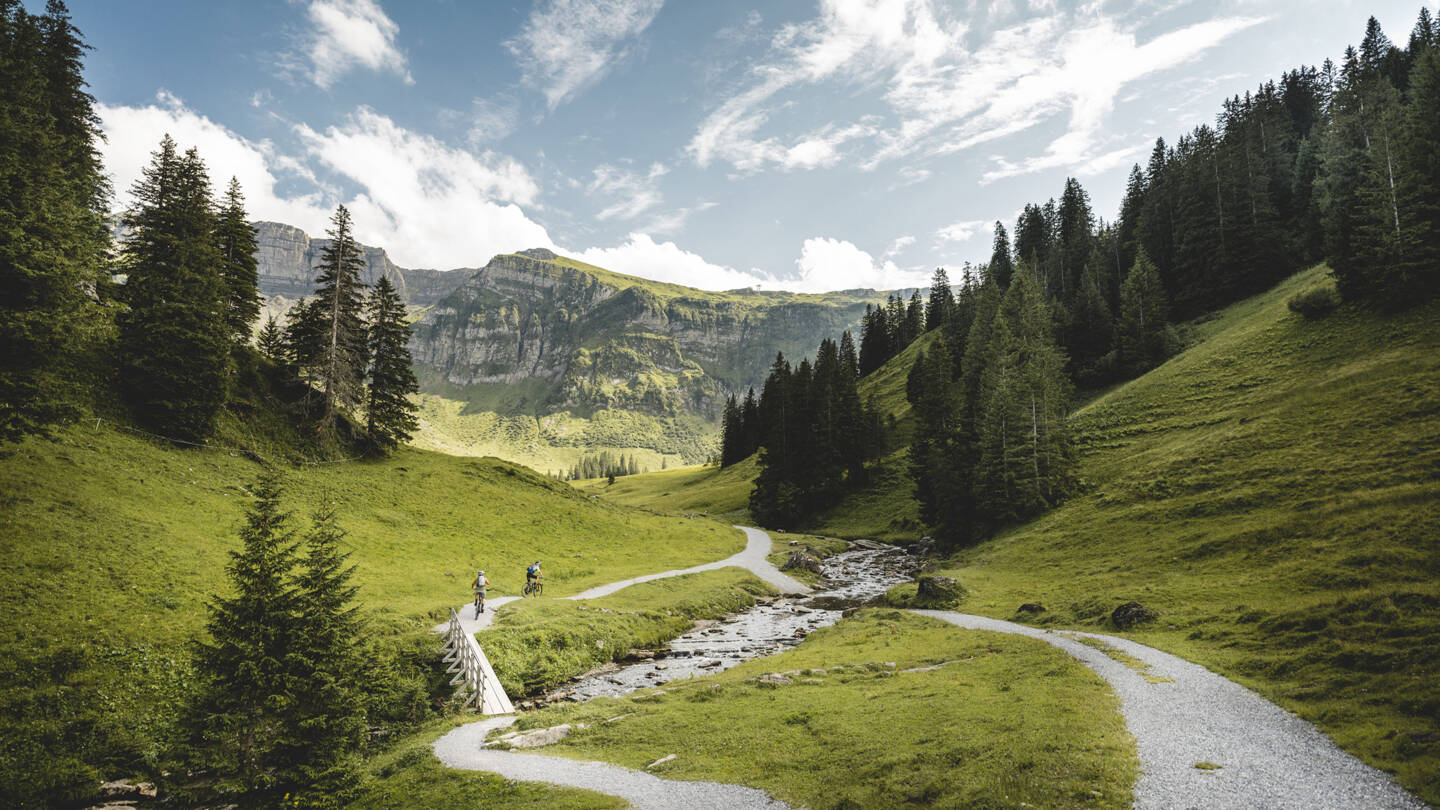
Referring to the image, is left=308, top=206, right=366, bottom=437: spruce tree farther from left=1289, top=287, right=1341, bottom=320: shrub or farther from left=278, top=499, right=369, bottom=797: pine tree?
left=1289, top=287, right=1341, bottom=320: shrub

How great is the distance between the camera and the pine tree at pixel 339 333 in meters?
54.8

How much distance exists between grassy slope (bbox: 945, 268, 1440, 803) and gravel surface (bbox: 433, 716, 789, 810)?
1177 cm

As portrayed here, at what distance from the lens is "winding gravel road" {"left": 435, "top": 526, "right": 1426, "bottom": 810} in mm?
9742

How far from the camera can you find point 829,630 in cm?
3422

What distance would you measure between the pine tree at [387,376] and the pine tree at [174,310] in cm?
1480

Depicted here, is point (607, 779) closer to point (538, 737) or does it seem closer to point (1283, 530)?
point (538, 737)

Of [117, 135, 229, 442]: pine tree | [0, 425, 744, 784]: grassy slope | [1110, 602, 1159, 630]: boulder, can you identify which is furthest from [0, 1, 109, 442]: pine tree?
[1110, 602, 1159, 630]: boulder

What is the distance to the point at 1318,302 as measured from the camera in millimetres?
A: 52406

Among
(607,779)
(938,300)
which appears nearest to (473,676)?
(607,779)

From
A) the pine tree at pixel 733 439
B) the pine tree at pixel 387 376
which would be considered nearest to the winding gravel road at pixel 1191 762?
the pine tree at pixel 387 376

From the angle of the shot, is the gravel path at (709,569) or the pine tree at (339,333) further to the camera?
the pine tree at (339,333)

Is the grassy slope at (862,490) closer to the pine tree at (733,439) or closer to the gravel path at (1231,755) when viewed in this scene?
the pine tree at (733,439)

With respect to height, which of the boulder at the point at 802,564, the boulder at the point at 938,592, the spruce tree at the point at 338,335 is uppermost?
the spruce tree at the point at 338,335

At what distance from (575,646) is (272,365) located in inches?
1986
